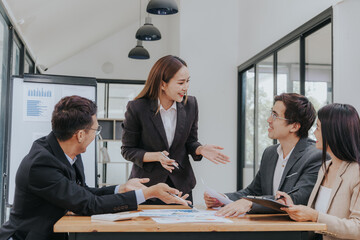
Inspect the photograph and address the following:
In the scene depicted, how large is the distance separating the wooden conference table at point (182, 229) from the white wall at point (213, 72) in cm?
522

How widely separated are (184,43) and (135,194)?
5.23 meters

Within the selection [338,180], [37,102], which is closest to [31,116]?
[37,102]

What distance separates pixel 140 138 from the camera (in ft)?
8.77

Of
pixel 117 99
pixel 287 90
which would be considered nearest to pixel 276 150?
pixel 287 90

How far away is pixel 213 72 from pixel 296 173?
4.76m

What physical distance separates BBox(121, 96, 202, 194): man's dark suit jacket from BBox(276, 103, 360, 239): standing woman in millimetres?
708

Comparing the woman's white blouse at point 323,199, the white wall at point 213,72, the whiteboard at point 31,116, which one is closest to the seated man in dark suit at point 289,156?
the woman's white blouse at point 323,199

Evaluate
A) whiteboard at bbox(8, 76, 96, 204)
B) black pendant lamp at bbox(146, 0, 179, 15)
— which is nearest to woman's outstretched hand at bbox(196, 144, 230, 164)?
whiteboard at bbox(8, 76, 96, 204)

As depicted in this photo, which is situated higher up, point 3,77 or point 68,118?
point 3,77

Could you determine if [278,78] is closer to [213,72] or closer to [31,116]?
[213,72]

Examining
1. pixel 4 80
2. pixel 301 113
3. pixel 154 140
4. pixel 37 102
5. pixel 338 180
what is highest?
pixel 4 80

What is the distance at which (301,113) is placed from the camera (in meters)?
2.59

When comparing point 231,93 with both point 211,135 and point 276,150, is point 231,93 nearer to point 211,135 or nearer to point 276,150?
point 211,135

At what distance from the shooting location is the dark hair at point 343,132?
2.02 m
